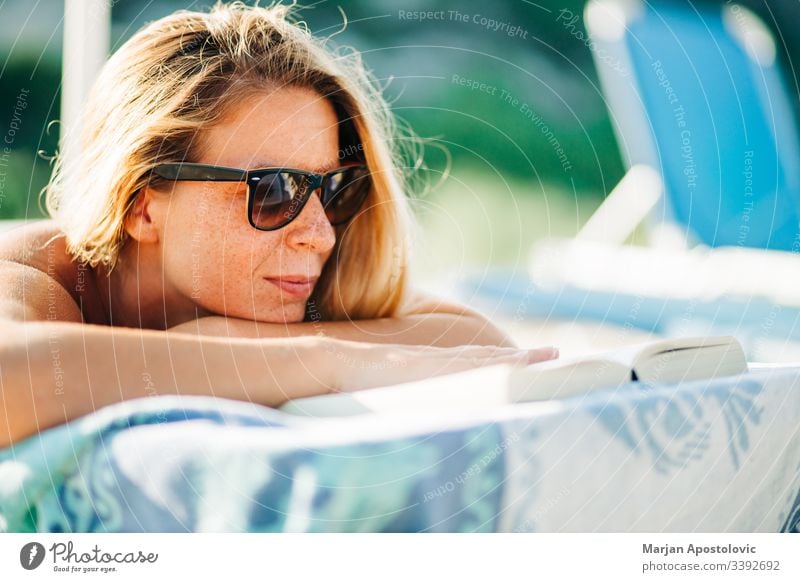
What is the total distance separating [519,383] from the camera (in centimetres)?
55

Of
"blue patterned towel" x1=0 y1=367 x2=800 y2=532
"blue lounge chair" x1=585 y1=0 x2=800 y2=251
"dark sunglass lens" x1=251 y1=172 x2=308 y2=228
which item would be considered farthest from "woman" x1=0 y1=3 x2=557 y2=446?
"blue lounge chair" x1=585 y1=0 x2=800 y2=251

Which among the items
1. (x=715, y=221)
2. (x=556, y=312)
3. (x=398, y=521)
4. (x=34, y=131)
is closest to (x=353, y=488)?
(x=398, y=521)

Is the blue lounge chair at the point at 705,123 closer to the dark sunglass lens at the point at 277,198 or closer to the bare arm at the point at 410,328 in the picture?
the bare arm at the point at 410,328

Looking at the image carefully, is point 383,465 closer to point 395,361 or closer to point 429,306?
point 395,361

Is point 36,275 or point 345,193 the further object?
point 345,193

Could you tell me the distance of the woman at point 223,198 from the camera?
727 mm

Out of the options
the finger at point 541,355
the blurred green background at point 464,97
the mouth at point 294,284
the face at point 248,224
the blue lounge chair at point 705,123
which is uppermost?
the blue lounge chair at point 705,123

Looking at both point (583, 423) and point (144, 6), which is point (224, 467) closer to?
point (583, 423)

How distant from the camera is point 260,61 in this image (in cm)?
78

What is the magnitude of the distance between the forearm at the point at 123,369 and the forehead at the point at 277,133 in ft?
0.66

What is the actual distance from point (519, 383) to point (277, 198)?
307 millimetres

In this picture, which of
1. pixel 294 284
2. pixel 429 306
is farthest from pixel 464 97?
pixel 294 284

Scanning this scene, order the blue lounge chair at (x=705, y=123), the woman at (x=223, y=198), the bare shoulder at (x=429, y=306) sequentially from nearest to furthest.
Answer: the woman at (x=223, y=198) → the bare shoulder at (x=429, y=306) → the blue lounge chair at (x=705, y=123)

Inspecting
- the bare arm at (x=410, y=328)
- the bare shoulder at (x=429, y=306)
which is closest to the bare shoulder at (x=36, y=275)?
the bare arm at (x=410, y=328)
